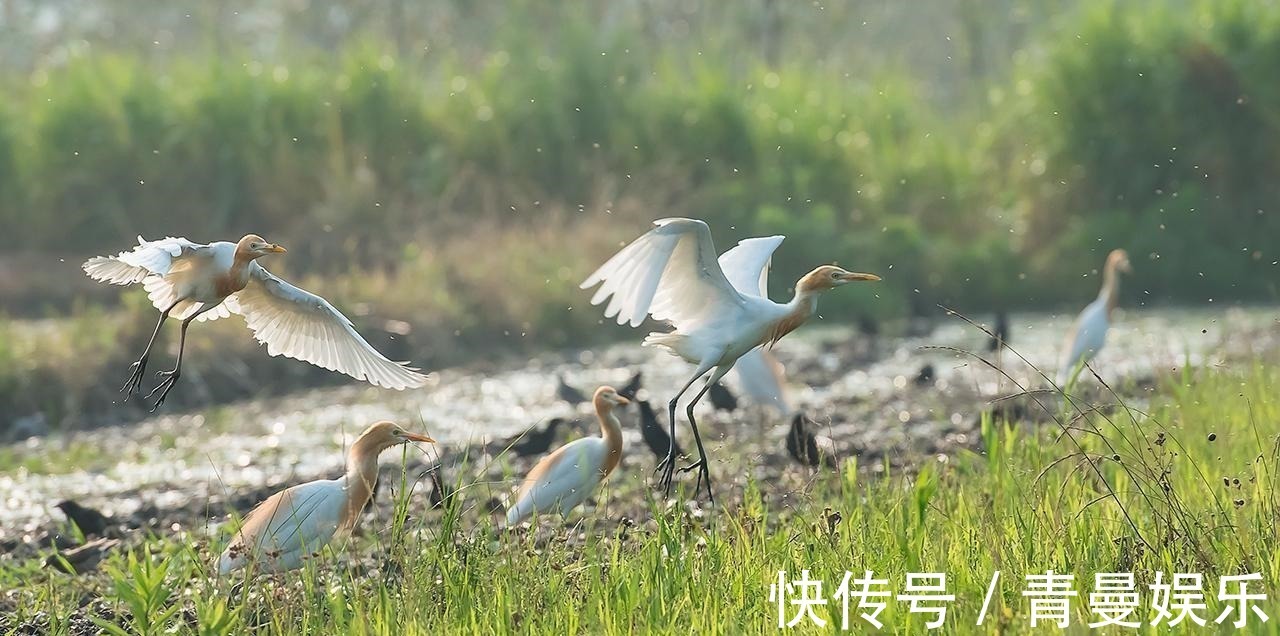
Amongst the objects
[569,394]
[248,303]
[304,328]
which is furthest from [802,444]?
[569,394]

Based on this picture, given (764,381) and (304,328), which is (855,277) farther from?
(764,381)

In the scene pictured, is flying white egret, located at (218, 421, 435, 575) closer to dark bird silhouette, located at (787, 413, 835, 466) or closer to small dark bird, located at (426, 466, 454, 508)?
small dark bird, located at (426, 466, 454, 508)

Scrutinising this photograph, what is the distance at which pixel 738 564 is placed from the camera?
502cm

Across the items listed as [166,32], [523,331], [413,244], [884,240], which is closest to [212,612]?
[523,331]

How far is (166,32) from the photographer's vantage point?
1609 inches

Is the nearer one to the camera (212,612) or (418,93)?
(212,612)

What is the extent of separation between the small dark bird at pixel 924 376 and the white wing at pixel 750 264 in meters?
4.96

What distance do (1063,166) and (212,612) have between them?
14746 mm

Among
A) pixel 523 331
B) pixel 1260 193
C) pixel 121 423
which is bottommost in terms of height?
pixel 121 423

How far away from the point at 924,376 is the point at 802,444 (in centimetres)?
522

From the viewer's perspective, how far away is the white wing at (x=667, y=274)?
5.51m

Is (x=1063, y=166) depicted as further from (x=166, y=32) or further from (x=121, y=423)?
(x=166, y=32)

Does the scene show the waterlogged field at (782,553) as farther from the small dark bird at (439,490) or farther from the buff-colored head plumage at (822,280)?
the buff-colored head plumage at (822,280)

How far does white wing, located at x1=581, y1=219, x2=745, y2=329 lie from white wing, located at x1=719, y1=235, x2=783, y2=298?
1.61 feet
